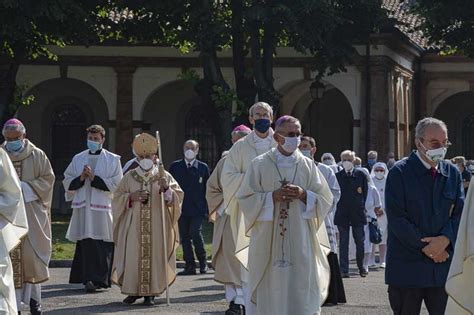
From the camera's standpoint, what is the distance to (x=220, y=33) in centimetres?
3047

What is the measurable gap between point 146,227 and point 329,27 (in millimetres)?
15714

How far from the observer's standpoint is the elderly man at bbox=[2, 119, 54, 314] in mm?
13719

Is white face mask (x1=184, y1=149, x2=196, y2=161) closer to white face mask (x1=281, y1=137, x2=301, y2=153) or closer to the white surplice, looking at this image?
the white surplice

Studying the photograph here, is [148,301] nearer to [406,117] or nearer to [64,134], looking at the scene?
[64,134]

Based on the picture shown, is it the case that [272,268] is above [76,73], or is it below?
below

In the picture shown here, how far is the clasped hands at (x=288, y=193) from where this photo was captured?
1067cm

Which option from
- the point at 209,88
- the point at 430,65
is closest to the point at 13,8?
the point at 209,88

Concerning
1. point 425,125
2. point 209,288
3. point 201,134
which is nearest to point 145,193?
point 209,288

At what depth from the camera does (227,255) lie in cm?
1484

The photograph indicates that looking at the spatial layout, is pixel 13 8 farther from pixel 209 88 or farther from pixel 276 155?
pixel 276 155

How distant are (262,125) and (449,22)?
68.0ft

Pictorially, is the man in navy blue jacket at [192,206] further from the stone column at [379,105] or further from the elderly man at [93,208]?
the stone column at [379,105]

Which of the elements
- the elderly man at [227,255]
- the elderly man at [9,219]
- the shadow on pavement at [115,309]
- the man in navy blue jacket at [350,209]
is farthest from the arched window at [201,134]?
the elderly man at [9,219]

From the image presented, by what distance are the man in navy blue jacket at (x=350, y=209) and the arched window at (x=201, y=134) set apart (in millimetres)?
22069
